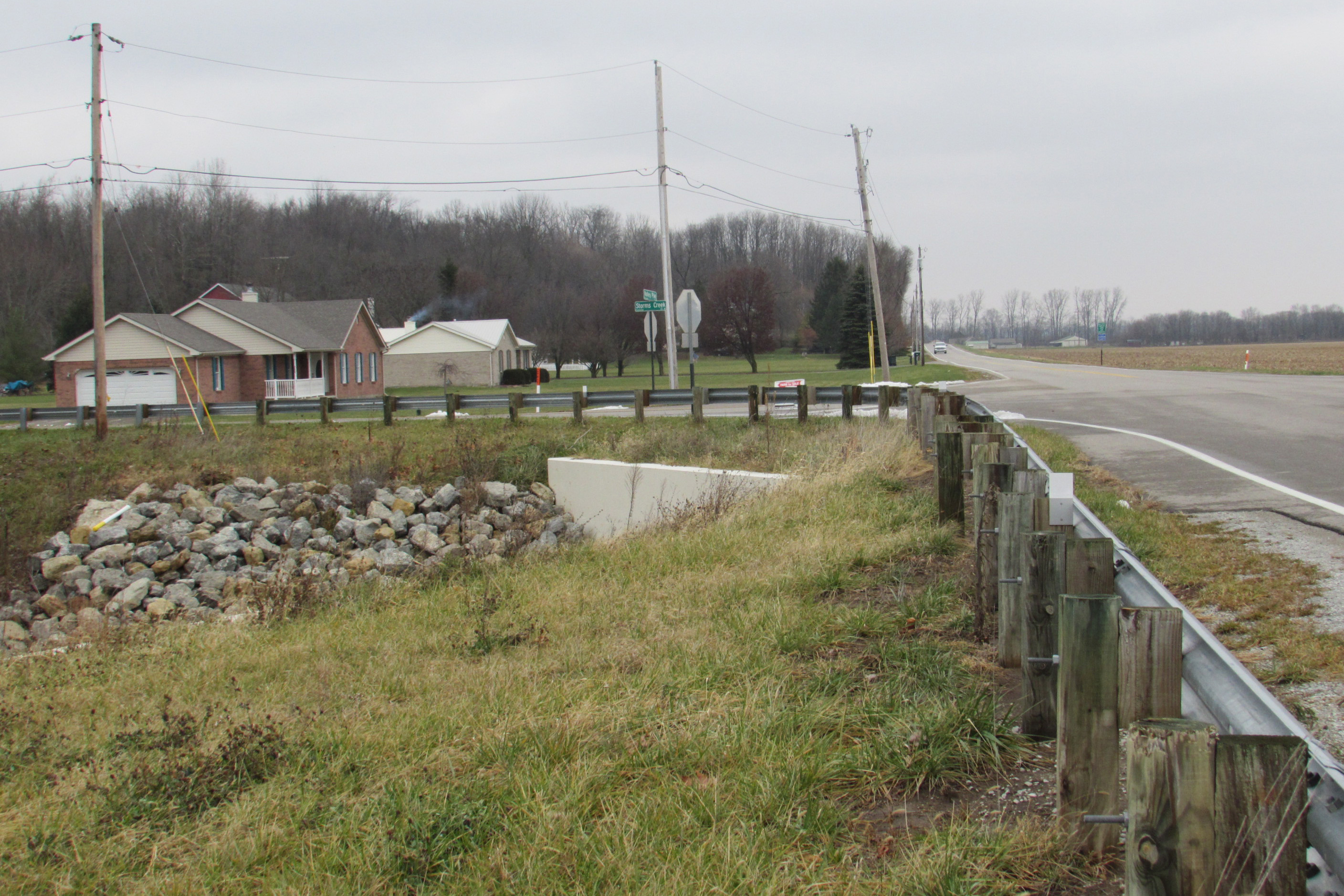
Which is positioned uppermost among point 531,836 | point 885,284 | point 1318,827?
point 885,284

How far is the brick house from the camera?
41.2 m

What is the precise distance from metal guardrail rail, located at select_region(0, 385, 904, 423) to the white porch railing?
1886 centimetres

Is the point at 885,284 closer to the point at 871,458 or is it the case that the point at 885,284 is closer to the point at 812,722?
the point at 871,458

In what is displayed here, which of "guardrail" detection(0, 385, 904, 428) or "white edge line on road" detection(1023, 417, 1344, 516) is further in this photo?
"guardrail" detection(0, 385, 904, 428)

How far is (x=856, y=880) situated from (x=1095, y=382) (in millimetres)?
32030

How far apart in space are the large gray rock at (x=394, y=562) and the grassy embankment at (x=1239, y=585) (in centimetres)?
774

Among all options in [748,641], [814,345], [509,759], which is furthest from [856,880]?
[814,345]

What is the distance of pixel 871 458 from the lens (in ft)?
38.3

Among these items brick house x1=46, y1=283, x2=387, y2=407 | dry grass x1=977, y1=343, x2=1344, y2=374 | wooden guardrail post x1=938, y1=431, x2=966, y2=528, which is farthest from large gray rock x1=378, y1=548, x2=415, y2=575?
dry grass x1=977, y1=343, x2=1344, y2=374

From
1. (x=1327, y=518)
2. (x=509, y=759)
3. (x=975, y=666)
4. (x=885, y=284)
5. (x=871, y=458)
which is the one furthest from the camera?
(x=885, y=284)

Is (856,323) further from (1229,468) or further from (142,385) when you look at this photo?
(1229,468)

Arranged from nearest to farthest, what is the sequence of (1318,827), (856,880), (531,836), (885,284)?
(1318,827) < (856,880) < (531,836) < (885,284)

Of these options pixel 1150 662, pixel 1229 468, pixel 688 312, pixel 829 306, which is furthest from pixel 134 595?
pixel 829 306

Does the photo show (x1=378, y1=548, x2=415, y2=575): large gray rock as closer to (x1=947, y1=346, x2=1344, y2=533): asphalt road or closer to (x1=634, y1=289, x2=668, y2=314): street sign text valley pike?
(x1=947, y1=346, x2=1344, y2=533): asphalt road
